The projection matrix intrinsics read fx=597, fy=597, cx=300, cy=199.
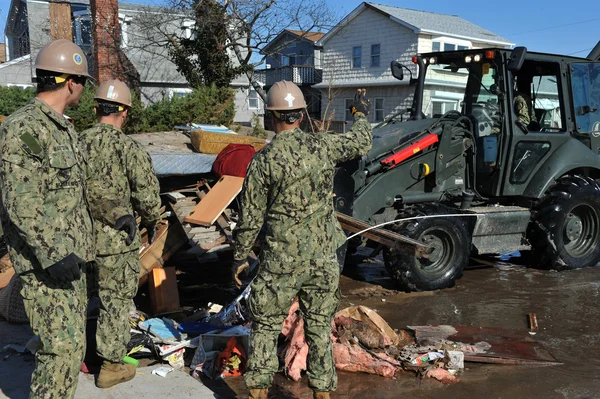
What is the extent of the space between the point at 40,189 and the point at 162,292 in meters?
2.83

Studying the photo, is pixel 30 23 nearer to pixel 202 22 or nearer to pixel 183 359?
pixel 202 22

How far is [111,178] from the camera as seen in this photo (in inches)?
155

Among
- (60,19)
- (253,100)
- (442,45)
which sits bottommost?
(253,100)

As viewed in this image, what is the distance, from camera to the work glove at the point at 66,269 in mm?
2850

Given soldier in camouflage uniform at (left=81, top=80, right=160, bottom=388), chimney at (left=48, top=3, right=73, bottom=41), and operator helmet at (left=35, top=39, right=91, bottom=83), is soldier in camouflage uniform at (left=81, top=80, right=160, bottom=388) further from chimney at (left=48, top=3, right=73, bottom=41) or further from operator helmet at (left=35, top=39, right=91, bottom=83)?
chimney at (left=48, top=3, right=73, bottom=41)

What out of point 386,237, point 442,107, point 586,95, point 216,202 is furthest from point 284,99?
point 586,95

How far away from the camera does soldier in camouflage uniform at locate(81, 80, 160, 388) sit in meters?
3.87

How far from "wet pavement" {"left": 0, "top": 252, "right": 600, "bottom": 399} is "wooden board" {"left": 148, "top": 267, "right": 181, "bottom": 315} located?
58.7 inches

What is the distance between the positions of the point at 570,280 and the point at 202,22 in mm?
15723

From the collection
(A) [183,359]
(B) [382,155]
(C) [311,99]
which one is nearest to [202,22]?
(C) [311,99]

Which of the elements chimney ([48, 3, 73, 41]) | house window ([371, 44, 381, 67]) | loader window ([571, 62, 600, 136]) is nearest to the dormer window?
chimney ([48, 3, 73, 41])

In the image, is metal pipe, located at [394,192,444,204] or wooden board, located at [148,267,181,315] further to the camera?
metal pipe, located at [394,192,444,204]

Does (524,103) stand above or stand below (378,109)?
below

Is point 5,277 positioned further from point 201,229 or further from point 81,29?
point 81,29
